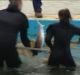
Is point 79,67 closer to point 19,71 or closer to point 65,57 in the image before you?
point 65,57

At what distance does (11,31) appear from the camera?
8.60 metres

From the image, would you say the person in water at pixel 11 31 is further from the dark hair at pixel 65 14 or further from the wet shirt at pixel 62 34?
the dark hair at pixel 65 14

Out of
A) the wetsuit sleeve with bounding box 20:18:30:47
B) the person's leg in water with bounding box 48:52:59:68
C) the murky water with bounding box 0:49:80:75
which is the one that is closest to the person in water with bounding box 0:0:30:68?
the wetsuit sleeve with bounding box 20:18:30:47

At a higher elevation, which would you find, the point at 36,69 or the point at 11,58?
the point at 11,58

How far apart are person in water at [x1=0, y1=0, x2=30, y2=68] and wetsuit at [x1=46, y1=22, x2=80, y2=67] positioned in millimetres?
598

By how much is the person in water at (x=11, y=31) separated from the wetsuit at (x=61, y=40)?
60 centimetres

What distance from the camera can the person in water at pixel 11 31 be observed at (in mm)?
8508

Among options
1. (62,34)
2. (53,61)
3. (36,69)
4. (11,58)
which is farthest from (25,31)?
(36,69)

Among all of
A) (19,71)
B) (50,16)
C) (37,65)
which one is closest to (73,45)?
(37,65)

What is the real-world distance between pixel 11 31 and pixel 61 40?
1040 mm

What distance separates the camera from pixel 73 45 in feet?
35.0

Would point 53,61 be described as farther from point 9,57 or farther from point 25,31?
point 9,57

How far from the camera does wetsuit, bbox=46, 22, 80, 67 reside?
8.93 m

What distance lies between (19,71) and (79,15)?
4.98 m
